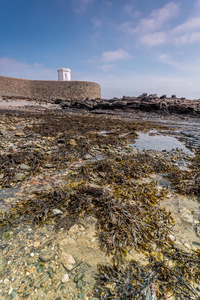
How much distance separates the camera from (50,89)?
46.9 metres

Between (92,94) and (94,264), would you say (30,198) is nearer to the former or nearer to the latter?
(94,264)

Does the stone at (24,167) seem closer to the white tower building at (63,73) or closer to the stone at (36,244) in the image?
the stone at (36,244)

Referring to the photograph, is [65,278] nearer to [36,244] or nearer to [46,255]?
[46,255]

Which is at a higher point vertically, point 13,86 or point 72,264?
point 13,86

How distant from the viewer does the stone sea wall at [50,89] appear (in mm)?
A: 43000

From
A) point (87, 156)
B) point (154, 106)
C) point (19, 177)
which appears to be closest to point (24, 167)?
point (19, 177)

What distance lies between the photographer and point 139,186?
3254mm

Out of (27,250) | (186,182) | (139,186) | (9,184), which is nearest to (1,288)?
(27,250)

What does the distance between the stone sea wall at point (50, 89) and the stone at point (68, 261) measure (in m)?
46.6

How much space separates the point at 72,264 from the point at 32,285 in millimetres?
400

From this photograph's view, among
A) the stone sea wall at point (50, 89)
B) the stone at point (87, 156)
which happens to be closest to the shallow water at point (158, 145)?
the stone at point (87, 156)

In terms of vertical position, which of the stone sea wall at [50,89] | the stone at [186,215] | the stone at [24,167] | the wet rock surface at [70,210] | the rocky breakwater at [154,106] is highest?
the stone sea wall at [50,89]

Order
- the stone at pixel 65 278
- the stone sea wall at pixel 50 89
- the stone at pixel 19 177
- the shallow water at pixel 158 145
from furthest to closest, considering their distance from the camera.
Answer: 1. the stone sea wall at pixel 50 89
2. the shallow water at pixel 158 145
3. the stone at pixel 19 177
4. the stone at pixel 65 278

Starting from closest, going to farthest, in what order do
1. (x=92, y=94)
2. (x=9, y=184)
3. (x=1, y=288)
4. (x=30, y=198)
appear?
(x=1, y=288)
(x=30, y=198)
(x=9, y=184)
(x=92, y=94)
